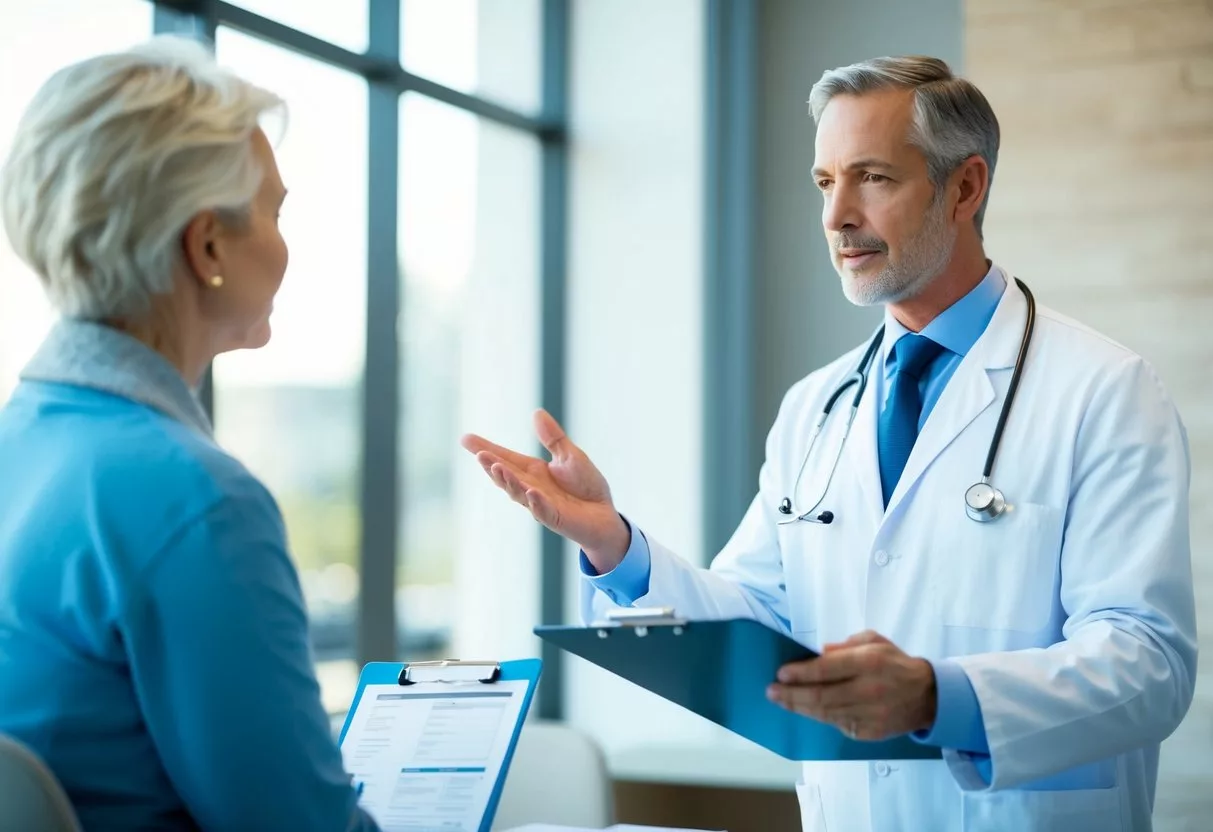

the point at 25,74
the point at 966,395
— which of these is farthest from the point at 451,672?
the point at 25,74

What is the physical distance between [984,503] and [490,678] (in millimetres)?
733

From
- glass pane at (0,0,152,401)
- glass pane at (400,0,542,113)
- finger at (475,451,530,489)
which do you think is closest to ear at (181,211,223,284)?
finger at (475,451,530,489)

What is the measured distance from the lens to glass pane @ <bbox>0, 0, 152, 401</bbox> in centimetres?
252

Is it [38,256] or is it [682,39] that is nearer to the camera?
[38,256]

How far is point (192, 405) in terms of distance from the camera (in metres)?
1.18

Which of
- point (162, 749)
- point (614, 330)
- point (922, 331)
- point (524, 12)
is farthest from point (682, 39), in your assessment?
point (162, 749)

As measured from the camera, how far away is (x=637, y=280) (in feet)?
13.7

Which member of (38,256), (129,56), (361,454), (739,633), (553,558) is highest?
(129,56)

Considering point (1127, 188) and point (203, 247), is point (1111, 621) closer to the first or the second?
point (203, 247)

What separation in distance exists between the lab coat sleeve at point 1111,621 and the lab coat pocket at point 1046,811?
110 mm

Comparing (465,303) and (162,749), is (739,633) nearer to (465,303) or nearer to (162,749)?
(162,749)

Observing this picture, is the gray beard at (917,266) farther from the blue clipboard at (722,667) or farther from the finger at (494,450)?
the blue clipboard at (722,667)

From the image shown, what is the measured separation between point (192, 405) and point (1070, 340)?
126 centimetres

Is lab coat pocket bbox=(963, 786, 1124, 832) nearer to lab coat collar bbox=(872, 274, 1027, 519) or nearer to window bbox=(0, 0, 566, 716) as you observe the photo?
lab coat collar bbox=(872, 274, 1027, 519)
